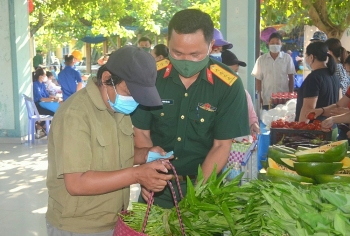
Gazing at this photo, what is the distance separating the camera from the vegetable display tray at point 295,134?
3.84m

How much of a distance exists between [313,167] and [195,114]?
0.67 metres

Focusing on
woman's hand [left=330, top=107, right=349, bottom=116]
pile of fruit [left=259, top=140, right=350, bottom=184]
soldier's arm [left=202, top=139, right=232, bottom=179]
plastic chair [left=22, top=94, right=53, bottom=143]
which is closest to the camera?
pile of fruit [left=259, top=140, right=350, bottom=184]

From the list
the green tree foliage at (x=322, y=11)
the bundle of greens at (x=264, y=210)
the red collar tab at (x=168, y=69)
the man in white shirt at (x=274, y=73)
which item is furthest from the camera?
the green tree foliage at (x=322, y=11)

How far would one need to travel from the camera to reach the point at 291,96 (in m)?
6.75

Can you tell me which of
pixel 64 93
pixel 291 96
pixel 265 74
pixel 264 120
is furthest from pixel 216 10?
pixel 264 120

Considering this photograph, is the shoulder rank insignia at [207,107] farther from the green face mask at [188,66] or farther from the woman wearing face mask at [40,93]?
the woman wearing face mask at [40,93]

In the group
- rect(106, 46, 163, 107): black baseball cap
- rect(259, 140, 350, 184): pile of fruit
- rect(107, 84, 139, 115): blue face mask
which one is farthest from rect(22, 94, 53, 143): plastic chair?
rect(106, 46, 163, 107): black baseball cap

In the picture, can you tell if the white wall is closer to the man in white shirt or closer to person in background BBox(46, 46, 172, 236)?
the man in white shirt

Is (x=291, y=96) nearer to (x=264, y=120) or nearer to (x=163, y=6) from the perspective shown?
(x=264, y=120)

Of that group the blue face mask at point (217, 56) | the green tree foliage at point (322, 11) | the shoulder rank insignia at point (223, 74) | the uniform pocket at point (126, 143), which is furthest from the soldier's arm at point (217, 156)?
the green tree foliage at point (322, 11)

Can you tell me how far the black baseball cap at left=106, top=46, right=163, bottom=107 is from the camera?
6.56 feet

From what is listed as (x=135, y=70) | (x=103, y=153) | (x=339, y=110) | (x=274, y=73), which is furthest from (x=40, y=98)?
(x=135, y=70)

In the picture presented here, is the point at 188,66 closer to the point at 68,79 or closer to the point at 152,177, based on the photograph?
the point at 152,177

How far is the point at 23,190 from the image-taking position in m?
5.97
